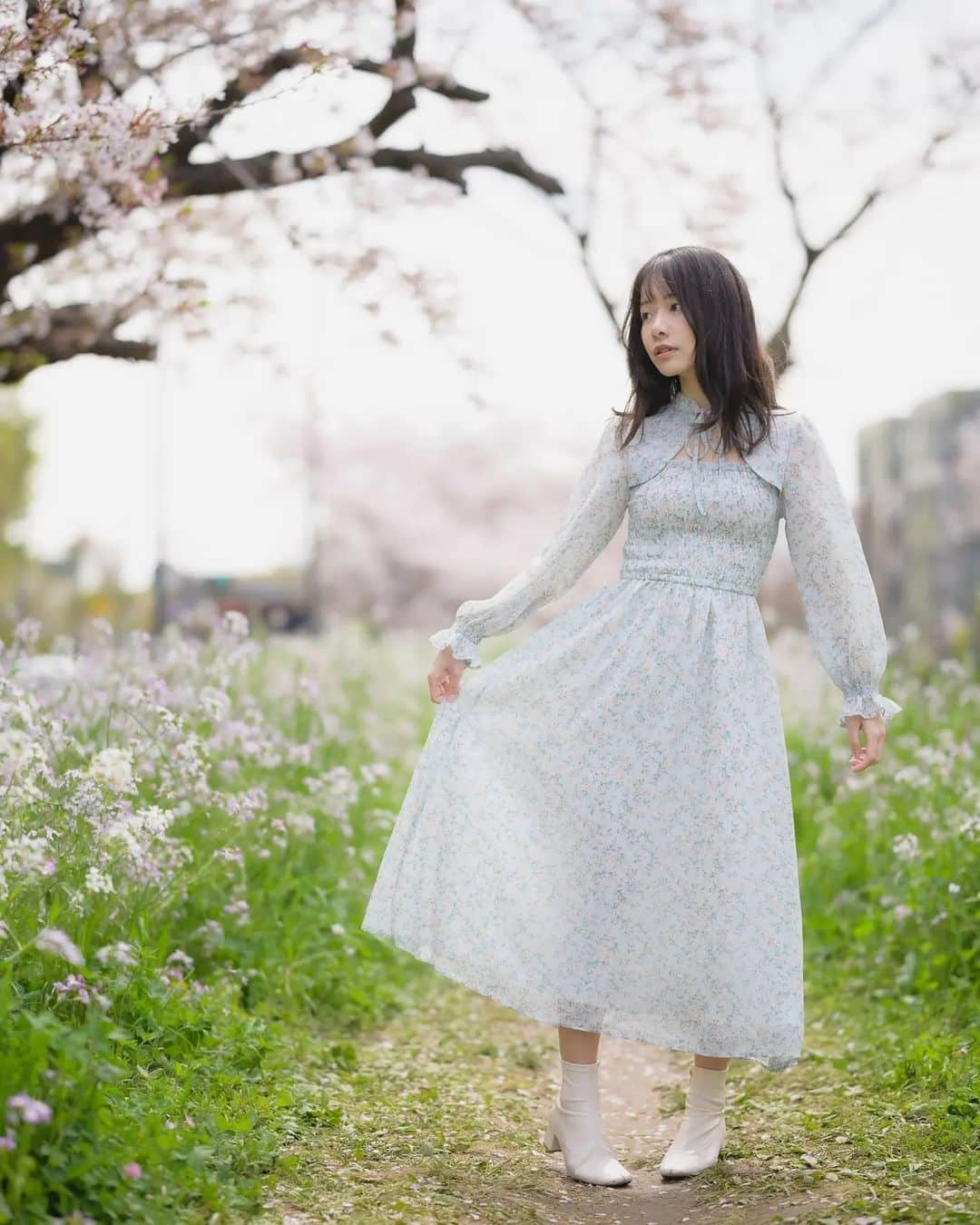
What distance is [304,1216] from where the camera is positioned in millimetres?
2525

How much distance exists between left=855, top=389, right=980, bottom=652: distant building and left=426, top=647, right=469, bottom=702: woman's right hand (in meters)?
9.33

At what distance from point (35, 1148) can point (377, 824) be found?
308 cm

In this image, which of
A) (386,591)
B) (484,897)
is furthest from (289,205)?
(386,591)

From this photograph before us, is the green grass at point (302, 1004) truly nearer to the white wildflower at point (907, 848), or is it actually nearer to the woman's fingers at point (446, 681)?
the white wildflower at point (907, 848)

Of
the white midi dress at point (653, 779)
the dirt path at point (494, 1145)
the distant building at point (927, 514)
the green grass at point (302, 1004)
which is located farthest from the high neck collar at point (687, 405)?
the distant building at point (927, 514)

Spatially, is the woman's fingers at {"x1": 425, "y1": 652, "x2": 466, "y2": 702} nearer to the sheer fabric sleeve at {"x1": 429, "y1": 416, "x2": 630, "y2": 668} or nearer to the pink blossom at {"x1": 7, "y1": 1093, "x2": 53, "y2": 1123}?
the sheer fabric sleeve at {"x1": 429, "y1": 416, "x2": 630, "y2": 668}

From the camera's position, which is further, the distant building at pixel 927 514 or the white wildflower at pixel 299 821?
the distant building at pixel 927 514

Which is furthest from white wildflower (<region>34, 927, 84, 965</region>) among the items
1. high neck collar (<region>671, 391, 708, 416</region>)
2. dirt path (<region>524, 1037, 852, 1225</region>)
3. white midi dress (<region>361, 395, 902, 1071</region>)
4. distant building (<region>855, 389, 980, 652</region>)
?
distant building (<region>855, 389, 980, 652</region>)

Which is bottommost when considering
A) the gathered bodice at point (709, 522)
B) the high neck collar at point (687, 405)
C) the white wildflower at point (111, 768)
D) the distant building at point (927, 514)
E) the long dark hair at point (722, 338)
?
the distant building at point (927, 514)

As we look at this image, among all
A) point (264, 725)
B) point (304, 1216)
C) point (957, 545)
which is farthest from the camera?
point (957, 545)

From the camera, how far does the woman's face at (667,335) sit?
3.02 meters

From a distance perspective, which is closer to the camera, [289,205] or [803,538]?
[803,538]

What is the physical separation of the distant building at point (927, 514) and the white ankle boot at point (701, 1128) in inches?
367

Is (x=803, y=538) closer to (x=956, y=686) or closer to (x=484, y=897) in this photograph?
(x=484, y=897)
